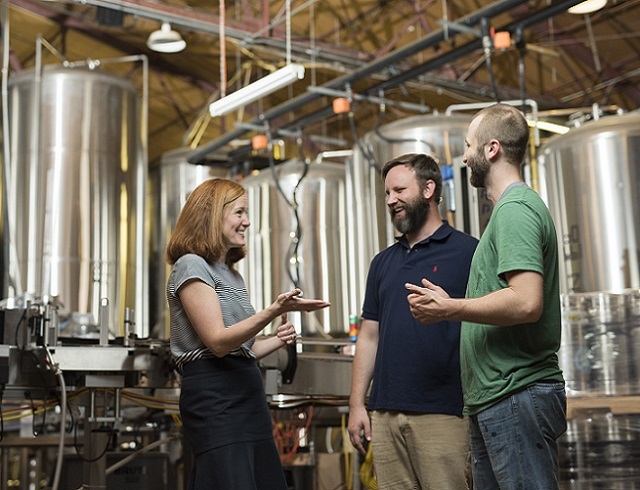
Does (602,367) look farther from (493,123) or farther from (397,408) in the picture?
(493,123)

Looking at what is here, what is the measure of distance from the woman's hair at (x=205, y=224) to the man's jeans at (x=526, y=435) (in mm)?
898

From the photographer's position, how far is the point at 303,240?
7039 mm

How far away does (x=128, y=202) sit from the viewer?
755 centimetres

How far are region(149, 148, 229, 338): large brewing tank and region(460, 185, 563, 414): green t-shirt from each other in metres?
6.26

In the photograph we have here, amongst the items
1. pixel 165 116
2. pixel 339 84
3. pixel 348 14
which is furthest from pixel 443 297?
pixel 165 116

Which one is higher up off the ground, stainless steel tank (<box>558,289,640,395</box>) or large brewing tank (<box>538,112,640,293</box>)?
large brewing tank (<box>538,112,640,293</box>)

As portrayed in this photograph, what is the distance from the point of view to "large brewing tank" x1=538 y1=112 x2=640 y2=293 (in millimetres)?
4926

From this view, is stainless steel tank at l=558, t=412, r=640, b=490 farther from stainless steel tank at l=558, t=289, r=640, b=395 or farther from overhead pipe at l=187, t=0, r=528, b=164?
overhead pipe at l=187, t=0, r=528, b=164

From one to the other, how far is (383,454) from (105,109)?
5508mm

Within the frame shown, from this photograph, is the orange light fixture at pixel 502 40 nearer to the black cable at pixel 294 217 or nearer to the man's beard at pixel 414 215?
the black cable at pixel 294 217

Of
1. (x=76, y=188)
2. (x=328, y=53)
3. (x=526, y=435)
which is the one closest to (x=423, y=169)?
(x=526, y=435)

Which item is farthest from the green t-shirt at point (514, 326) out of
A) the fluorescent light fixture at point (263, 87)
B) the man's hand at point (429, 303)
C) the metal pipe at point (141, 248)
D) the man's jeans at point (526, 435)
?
the metal pipe at point (141, 248)

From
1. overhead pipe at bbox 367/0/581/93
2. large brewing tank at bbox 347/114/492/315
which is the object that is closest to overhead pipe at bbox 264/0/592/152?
overhead pipe at bbox 367/0/581/93

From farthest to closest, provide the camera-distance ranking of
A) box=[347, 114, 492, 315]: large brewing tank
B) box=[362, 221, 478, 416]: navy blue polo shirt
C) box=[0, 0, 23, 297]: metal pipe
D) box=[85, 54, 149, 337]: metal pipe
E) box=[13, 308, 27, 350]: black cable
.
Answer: box=[85, 54, 149, 337]: metal pipe → box=[0, 0, 23, 297]: metal pipe → box=[347, 114, 492, 315]: large brewing tank → box=[13, 308, 27, 350]: black cable → box=[362, 221, 478, 416]: navy blue polo shirt
